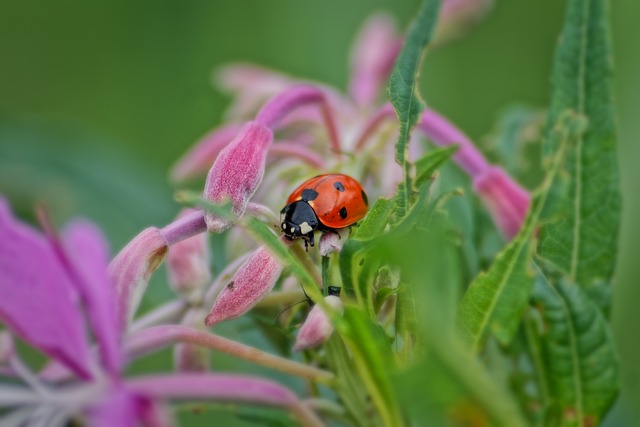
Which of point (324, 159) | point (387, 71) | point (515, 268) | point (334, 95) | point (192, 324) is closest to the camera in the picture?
point (515, 268)

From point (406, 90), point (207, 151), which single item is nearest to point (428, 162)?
point (406, 90)

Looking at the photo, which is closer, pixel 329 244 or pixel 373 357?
pixel 373 357

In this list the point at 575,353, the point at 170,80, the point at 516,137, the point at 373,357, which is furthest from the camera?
the point at 170,80

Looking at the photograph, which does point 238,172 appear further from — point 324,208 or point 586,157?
point 586,157

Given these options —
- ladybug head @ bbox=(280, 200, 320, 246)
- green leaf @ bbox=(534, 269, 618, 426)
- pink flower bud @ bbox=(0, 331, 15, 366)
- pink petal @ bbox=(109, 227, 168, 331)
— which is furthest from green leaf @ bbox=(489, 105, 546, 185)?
pink flower bud @ bbox=(0, 331, 15, 366)

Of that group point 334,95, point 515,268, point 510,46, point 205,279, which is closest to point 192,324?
point 205,279

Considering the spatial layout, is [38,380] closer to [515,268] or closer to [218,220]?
[218,220]

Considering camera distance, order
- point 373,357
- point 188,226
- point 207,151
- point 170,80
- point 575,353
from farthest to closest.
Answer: point 170,80
point 207,151
point 575,353
point 188,226
point 373,357
